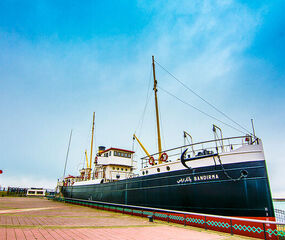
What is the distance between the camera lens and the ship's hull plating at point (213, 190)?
370 inches

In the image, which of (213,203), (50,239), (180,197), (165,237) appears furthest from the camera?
(180,197)

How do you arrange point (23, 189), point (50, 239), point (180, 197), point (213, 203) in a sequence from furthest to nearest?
point (23, 189)
point (180, 197)
point (213, 203)
point (50, 239)

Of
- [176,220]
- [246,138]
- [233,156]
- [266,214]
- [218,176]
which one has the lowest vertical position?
[176,220]

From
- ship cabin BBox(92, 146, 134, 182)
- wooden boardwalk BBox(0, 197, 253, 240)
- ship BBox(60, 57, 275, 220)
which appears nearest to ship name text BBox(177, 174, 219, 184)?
ship BBox(60, 57, 275, 220)

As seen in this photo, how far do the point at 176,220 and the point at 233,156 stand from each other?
16.9 feet

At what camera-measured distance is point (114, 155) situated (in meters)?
25.5

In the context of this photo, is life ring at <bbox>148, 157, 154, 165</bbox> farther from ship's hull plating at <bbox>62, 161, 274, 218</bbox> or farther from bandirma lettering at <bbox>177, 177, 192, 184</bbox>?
bandirma lettering at <bbox>177, 177, 192, 184</bbox>

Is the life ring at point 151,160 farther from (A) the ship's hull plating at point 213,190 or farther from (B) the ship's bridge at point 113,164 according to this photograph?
(B) the ship's bridge at point 113,164

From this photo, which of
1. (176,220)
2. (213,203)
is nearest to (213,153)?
(213,203)

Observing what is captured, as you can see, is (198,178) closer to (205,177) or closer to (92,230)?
(205,177)

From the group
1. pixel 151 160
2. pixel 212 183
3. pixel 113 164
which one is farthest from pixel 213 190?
pixel 113 164

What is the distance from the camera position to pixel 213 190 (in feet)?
34.6

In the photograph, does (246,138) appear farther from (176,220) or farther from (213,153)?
(176,220)

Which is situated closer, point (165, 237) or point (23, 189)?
point (165, 237)
